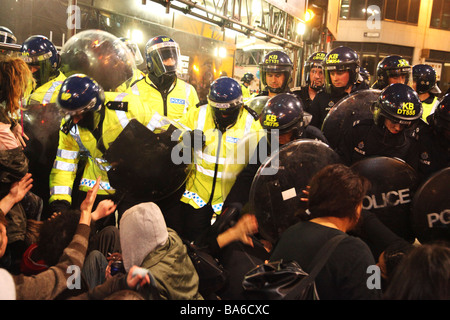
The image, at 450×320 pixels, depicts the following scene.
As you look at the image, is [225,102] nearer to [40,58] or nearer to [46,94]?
[46,94]

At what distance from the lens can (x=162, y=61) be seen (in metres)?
4.38

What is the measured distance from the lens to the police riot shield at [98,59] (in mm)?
4223

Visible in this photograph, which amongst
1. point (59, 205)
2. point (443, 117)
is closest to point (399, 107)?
point (443, 117)

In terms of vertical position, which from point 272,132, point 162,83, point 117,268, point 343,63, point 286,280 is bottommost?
point 117,268

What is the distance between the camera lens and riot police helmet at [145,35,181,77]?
4367 millimetres

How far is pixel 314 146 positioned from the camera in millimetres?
2584

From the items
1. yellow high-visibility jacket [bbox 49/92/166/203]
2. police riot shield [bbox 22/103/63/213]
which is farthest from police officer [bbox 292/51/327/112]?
police riot shield [bbox 22/103/63/213]

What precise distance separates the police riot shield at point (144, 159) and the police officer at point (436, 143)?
1762 mm

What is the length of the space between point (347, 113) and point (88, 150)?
2.32 m

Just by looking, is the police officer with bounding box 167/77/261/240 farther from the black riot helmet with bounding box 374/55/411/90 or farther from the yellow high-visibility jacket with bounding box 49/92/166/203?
the black riot helmet with bounding box 374/55/411/90

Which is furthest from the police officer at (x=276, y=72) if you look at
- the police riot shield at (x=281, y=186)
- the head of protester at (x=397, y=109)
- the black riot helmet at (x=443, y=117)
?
the police riot shield at (x=281, y=186)

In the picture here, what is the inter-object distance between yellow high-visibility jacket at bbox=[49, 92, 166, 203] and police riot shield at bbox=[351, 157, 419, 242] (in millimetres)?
1579

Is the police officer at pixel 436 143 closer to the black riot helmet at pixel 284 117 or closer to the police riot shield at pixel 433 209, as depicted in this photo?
the police riot shield at pixel 433 209

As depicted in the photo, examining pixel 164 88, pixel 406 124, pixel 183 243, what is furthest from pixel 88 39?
pixel 406 124
